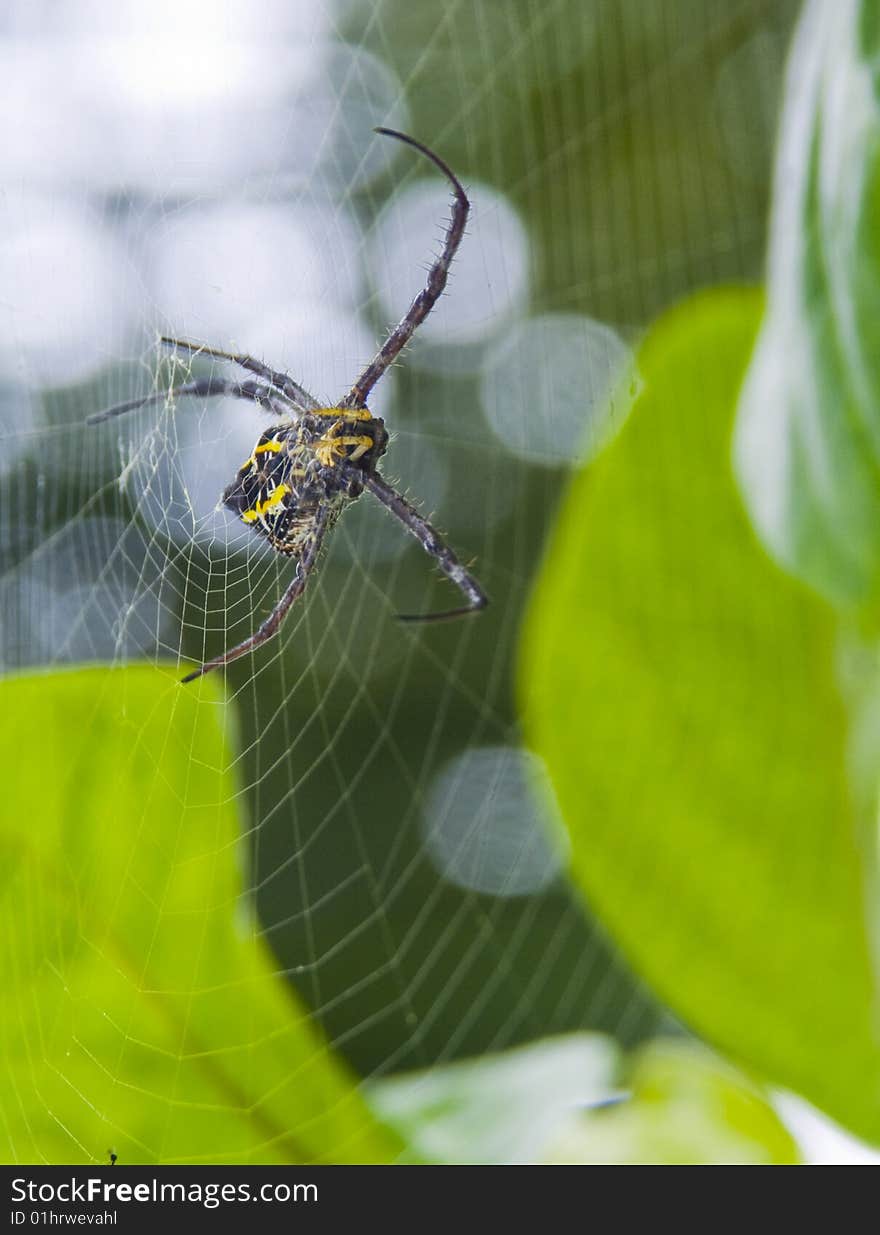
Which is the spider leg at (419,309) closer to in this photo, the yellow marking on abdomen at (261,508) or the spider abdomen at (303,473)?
the spider abdomen at (303,473)

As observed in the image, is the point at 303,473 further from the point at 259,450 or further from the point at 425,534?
the point at 425,534

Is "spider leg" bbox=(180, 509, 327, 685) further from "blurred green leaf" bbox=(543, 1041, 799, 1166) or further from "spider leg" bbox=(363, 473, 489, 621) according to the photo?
"blurred green leaf" bbox=(543, 1041, 799, 1166)

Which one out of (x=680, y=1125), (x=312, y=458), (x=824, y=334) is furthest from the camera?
(x=312, y=458)

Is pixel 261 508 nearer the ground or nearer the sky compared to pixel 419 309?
nearer the ground

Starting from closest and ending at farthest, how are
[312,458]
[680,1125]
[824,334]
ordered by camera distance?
[824,334] → [680,1125] → [312,458]

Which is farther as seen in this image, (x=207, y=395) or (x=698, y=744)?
(x=207, y=395)

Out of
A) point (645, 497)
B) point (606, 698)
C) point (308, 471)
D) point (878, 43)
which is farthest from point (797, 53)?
point (308, 471)

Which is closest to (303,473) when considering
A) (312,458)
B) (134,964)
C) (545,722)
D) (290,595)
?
(312,458)
